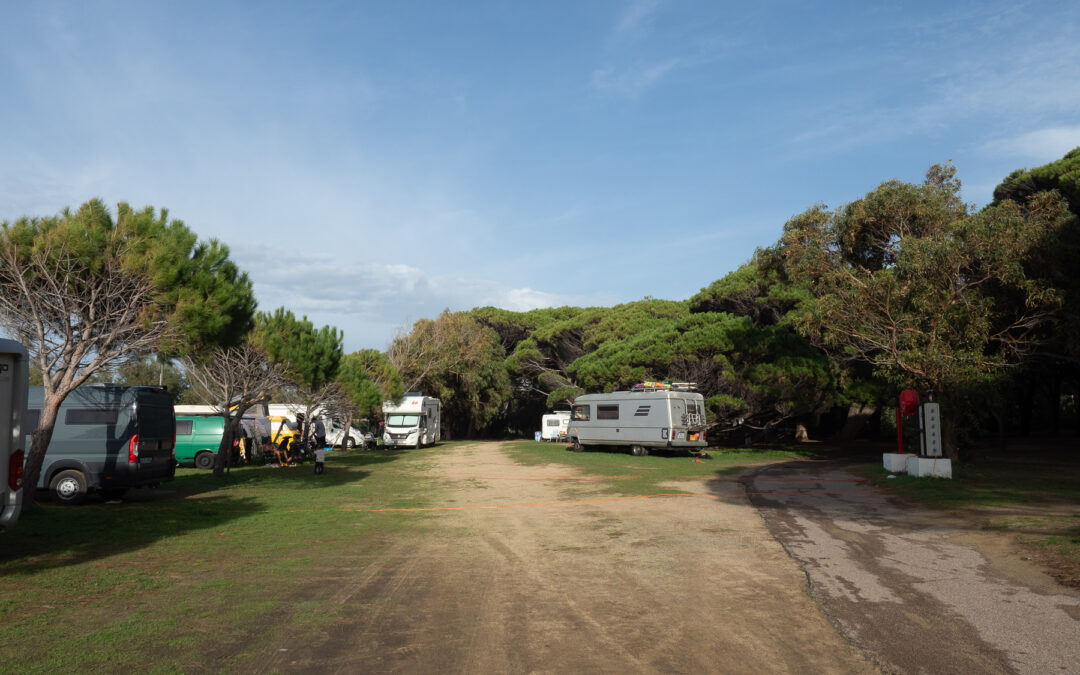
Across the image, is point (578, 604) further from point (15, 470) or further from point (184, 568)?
point (15, 470)

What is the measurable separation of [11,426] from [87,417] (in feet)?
20.9

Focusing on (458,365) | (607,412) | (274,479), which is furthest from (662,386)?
(458,365)

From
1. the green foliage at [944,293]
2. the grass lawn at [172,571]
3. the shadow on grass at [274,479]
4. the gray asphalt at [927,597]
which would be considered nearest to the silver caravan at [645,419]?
the green foliage at [944,293]

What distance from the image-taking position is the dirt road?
14.1 ft

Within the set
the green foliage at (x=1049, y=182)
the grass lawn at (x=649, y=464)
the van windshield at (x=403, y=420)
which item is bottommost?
the grass lawn at (x=649, y=464)

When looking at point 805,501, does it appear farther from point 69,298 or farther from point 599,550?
point 69,298

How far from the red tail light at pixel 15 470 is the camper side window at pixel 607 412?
2178 cm

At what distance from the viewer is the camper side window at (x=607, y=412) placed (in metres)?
26.8

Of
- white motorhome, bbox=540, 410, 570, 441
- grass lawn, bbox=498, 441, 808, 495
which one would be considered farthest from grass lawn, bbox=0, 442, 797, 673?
white motorhome, bbox=540, 410, 570, 441

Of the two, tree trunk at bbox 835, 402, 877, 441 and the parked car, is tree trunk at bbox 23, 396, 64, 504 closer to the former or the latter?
the parked car

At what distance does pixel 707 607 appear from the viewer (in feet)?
18.2

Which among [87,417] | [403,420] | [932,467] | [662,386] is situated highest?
[662,386]

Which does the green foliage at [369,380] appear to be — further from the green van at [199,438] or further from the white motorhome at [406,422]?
the green van at [199,438]

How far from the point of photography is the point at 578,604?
566 centimetres
